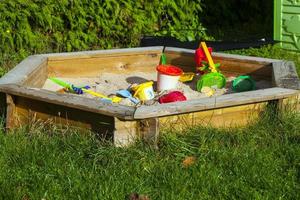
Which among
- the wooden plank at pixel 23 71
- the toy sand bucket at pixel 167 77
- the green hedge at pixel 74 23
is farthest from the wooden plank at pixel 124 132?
the green hedge at pixel 74 23

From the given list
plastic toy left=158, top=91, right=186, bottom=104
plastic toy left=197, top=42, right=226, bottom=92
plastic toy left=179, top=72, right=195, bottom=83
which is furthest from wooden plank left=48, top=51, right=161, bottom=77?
plastic toy left=158, top=91, right=186, bottom=104

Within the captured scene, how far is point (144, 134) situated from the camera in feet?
11.5

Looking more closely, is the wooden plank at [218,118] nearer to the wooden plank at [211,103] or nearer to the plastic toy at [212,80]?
the wooden plank at [211,103]

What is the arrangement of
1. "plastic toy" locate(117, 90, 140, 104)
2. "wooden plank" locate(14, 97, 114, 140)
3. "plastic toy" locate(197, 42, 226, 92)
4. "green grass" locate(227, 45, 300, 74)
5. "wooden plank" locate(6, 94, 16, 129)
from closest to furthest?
"wooden plank" locate(14, 97, 114, 140) → "wooden plank" locate(6, 94, 16, 129) → "plastic toy" locate(117, 90, 140, 104) → "plastic toy" locate(197, 42, 226, 92) → "green grass" locate(227, 45, 300, 74)

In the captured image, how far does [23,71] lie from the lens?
14.5 ft

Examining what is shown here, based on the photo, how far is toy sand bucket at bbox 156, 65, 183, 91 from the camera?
15.5 feet

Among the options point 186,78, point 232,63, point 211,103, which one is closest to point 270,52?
point 232,63

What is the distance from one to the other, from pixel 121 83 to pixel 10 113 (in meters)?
1.38

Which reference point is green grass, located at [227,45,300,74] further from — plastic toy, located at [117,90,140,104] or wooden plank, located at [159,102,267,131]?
wooden plank, located at [159,102,267,131]

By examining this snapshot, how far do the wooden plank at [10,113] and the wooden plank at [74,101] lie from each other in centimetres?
8

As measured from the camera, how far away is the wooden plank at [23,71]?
410cm

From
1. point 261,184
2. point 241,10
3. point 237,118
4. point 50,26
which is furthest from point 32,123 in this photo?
point 241,10

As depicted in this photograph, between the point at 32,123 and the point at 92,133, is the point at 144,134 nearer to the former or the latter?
the point at 92,133

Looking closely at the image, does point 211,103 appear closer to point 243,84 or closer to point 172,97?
point 172,97
